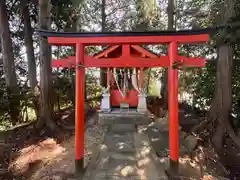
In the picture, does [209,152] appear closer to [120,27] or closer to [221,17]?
[221,17]

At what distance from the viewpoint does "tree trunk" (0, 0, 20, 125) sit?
8973mm

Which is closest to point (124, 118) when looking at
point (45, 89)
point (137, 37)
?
point (45, 89)

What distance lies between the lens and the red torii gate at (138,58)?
179 inches

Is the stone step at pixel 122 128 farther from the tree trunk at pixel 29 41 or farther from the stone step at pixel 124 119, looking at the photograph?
the tree trunk at pixel 29 41

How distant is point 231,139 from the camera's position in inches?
257

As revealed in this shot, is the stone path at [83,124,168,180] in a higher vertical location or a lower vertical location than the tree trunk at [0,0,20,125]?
lower

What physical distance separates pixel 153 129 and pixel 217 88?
2.85 m

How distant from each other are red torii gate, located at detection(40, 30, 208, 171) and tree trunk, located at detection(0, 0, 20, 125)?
17.7ft

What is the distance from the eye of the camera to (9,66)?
→ 375 inches

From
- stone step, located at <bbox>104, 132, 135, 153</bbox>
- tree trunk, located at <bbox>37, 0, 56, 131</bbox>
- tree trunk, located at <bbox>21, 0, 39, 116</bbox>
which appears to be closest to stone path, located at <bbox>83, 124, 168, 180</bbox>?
stone step, located at <bbox>104, 132, 135, 153</bbox>

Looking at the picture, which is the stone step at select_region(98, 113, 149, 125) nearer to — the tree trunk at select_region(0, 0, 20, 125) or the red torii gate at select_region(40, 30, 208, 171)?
the tree trunk at select_region(0, 0, 20, 125)

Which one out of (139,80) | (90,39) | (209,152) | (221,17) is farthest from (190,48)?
(90,39)

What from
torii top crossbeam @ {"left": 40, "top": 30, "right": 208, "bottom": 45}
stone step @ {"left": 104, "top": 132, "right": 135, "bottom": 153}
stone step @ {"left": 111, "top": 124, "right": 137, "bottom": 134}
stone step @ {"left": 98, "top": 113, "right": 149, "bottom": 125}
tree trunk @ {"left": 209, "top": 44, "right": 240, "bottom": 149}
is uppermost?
torii top crossbeam @ {"left": 40, "top": 30, "right": 208, "bottom": 45}

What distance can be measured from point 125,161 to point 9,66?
24.0ft
